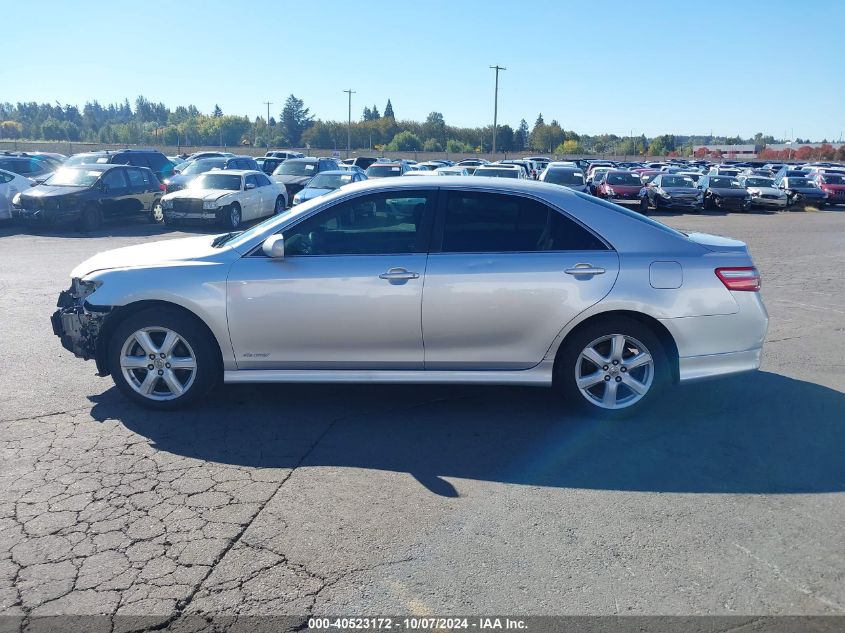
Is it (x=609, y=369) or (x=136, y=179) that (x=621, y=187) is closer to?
(x=136, y=179)

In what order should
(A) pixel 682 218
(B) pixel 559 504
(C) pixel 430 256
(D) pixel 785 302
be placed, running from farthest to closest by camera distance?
(A) pixel 682 218 → (D) pixel 785 302 → (C) pixel 430 256 → (B) pixel 559 504

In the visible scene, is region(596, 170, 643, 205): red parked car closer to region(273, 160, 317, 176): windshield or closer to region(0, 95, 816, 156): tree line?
region(273, 160, 317, 176): windshield

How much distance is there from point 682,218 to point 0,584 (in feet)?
87.2

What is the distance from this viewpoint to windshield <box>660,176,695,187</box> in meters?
29.2

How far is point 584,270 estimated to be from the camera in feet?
17.1

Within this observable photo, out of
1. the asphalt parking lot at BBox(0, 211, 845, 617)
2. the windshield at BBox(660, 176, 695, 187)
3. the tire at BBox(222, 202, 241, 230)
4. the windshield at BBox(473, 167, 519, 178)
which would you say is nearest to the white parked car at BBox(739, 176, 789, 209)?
the windshield at BBox(660, 176, 695, 187)

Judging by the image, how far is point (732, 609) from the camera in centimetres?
319

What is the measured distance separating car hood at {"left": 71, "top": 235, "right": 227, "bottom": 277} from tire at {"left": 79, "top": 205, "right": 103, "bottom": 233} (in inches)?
509

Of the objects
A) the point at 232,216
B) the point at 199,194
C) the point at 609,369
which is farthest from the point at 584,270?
the point at 199,194

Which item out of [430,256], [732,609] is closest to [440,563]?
[732,609]

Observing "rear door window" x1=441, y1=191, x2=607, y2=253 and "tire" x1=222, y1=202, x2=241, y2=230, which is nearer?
"rear door window" x1=441, y1=191, x2=607, y2=253

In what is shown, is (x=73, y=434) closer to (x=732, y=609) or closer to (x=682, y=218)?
(x=732, y=609)

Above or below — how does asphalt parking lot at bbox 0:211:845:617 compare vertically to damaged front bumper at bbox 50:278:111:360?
below

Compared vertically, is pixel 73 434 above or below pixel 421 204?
below
